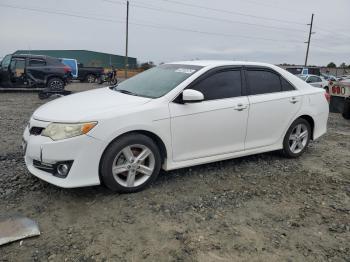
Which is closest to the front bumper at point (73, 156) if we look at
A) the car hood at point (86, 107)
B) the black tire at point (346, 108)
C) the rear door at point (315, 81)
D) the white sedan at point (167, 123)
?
the white sedan at point (167, 123)

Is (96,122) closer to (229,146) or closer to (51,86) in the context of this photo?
(229,146)

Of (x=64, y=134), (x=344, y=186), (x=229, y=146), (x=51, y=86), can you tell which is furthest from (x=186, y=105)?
(x=51, y=86)

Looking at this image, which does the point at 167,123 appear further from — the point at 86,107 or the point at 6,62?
the point at 6,62

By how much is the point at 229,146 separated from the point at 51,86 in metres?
12.7

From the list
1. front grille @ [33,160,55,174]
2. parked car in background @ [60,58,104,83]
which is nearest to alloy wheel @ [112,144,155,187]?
front grille @ [33,160,55,174]

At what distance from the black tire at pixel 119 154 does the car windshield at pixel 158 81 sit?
2.12ft

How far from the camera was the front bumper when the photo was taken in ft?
11.8

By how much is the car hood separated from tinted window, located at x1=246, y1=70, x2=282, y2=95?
5.42 ft

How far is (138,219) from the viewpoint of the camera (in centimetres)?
347

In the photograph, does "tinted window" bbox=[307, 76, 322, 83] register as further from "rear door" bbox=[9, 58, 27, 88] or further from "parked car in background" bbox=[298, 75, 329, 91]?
"rear door" bbox=[9, 58, 27, 88]

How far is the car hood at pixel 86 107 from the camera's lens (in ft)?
12.2

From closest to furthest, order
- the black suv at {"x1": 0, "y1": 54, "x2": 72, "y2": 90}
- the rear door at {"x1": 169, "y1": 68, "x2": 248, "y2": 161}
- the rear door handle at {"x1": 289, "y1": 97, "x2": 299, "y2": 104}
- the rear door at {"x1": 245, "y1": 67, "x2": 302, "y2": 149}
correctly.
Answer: the rear door at {"x1": 169, "y1": 68, "x2": 248, "y2": 161} → the rear door at {"x1": 245, "y1": 67, "x2": 302, "y2": 149} → the rear door handle at {"x1": 289, "y1": 97, "x2": 299, "y2": 104} → the black suv at {"x1": 0, "y1": 54, "x2": 72, "y2": 90}

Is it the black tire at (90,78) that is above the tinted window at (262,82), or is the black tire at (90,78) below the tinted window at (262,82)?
below

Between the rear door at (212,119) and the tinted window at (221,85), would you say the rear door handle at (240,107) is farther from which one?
the tinted window at (221,85)
